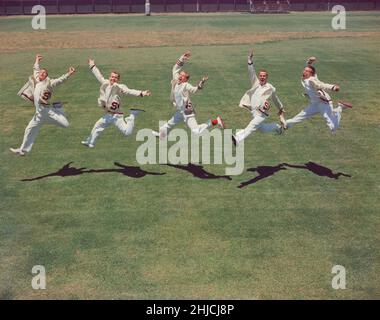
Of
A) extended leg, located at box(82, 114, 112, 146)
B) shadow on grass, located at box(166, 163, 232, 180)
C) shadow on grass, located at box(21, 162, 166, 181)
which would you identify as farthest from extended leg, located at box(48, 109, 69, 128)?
shadow on grass, located at box(166, 163, 232, 180)

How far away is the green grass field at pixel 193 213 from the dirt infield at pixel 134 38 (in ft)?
34.0

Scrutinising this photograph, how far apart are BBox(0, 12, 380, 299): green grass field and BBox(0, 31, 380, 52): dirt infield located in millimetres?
10374

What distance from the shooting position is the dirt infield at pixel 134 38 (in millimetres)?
29438

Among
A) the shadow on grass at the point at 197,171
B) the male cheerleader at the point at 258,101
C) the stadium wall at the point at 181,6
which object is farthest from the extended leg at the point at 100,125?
the stadium wall at the point at 181,6

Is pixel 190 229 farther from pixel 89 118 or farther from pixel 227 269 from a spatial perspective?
pixel 89 118

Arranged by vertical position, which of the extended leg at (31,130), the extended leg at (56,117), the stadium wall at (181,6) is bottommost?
the extended leg at (31,130)

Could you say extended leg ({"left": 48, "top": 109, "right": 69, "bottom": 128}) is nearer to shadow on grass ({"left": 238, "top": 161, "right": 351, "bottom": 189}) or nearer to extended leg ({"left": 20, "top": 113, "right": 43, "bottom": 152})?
extended leg ({"left": 20, "top": 113, "right": 43, "bottom": 152})

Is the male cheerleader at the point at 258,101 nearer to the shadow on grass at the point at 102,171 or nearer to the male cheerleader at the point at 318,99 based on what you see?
the male cheerleader at the point at 318,99

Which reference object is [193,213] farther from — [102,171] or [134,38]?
[134,38]

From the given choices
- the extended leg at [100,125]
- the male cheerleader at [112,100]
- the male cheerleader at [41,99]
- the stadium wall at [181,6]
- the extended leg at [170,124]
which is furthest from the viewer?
the stadium wall at [181,6]

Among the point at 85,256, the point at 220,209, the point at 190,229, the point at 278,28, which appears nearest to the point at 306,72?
the point at 220,209

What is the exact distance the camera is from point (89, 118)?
15656 millimetres

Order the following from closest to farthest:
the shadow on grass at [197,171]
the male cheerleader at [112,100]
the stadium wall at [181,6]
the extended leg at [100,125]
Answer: the male cheerleader at [112,100]
the shadow on grass at [197,171]
the extended leg at [100,125]
the stadium wall at [181,6]
